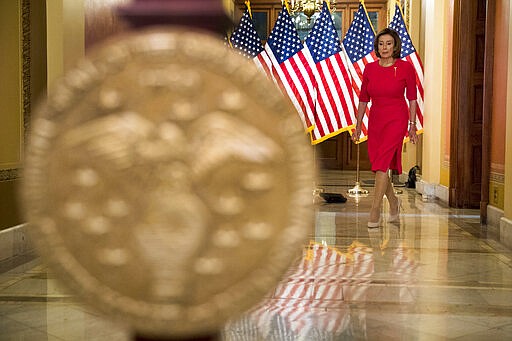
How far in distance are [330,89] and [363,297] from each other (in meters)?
5.57

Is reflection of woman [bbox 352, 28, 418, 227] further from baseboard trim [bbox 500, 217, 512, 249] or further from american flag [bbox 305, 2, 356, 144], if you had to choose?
american flag [bbox 305, 2, 356, 144]

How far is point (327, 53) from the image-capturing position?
828 centimetres

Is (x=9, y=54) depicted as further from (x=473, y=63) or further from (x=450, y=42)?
(x=450, y=42)

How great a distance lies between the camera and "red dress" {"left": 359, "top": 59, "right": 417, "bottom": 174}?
16.3 feet

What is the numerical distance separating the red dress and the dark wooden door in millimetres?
1958

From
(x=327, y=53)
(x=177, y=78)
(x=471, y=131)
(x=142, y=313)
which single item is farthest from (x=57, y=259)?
(x=327, y=53)

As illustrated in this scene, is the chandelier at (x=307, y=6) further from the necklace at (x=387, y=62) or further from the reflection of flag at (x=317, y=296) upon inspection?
the reflection of flag at (x=317, y=296)

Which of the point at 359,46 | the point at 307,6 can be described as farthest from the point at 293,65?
the point at 307,6

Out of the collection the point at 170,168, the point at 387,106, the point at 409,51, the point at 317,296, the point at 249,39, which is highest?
the point at 249,39

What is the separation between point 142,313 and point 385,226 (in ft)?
16.1

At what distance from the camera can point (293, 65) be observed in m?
8.16

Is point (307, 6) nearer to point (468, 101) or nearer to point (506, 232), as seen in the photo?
point (468, 101)

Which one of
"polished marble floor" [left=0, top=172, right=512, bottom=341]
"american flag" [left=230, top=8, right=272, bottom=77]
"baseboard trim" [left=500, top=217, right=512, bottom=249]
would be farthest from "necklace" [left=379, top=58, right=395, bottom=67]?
"american flag" [left=230, top=8, right=272, bottom=77]

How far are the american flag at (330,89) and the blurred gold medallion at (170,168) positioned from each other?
7647 mm
